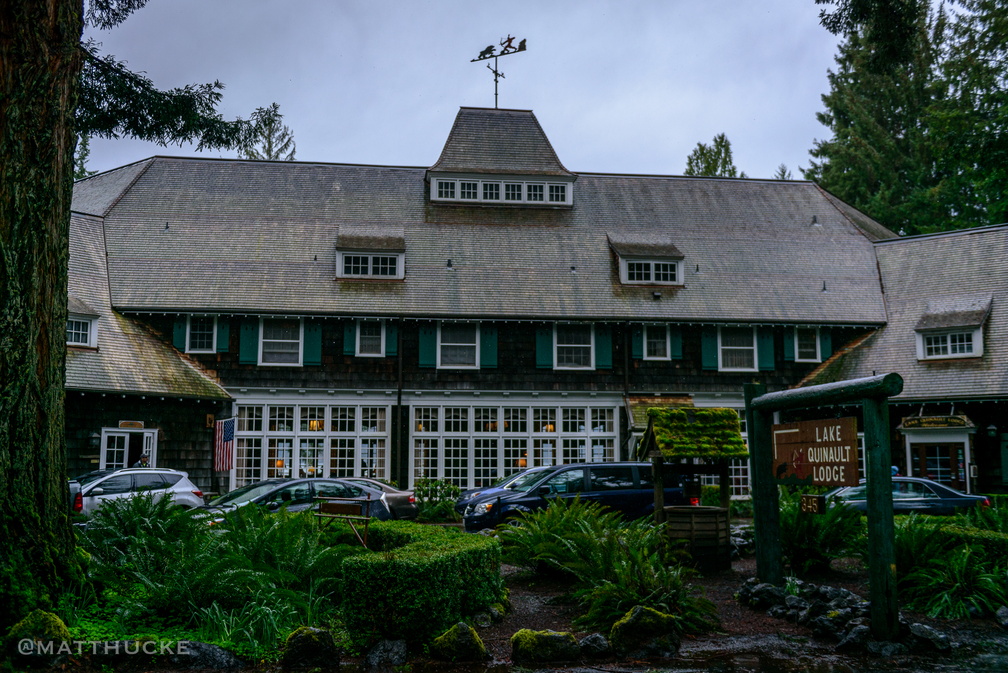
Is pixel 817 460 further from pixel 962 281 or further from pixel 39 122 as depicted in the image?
pixel 962 281

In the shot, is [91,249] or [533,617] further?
[91,249]

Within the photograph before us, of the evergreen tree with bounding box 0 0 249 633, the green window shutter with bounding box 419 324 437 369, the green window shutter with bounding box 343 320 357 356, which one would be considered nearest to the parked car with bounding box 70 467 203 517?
the green window shutter with bounding box 343 320 357 356

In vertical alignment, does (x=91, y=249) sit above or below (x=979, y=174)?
below

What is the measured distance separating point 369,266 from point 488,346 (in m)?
4.43

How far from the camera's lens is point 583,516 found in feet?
40.0

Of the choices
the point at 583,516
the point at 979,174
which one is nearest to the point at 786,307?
the point at 979,174

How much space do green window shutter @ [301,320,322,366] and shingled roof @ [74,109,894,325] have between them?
55cm

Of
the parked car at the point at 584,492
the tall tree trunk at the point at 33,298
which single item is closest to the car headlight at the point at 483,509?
the parked car at the point at 584,492

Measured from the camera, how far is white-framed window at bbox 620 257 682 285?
27.3 m

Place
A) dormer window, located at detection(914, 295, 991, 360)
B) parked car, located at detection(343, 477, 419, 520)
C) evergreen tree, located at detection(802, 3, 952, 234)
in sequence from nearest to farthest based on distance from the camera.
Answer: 1. parked car, located at detection(343, 477, 419, 520)
2. dormer window, located at detection(914, 295, 991, 360)
3. evergreen tree, located at detection(802, 3, 952, 234)

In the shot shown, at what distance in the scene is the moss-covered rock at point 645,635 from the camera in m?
8.54

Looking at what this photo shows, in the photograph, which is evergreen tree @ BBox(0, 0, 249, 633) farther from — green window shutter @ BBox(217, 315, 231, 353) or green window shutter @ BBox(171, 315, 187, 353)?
green window shutter @ BBox(171, 315, 187, 353)

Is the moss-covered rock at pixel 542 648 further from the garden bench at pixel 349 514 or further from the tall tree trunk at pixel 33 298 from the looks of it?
the tall tree trunk at pixel 33 298

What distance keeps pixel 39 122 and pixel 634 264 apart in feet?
68.0
